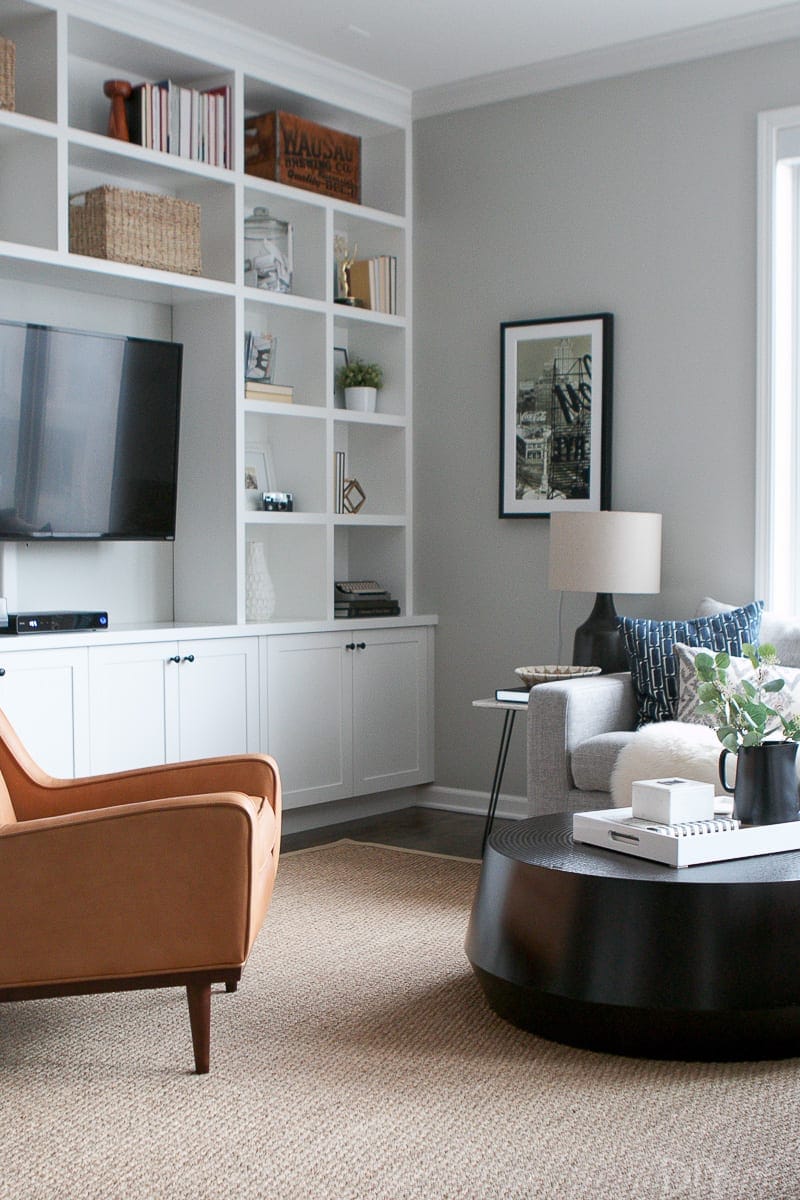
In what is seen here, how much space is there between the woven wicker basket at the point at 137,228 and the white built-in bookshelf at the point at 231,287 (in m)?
0.07

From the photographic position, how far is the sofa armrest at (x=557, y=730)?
13.0ft

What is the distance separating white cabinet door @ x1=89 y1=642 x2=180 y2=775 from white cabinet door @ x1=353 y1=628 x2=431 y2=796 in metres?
0.91

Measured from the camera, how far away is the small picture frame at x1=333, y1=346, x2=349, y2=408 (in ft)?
17.7

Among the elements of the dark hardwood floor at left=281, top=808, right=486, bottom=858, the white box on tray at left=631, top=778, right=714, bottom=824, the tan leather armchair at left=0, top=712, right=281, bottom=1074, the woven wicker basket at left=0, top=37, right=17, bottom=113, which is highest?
the woven wicker basket at left=0, top=37, right=17, bottom=113

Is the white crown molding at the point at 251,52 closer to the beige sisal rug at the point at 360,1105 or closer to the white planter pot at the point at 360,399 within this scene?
the white planter pot at the point at 360,399

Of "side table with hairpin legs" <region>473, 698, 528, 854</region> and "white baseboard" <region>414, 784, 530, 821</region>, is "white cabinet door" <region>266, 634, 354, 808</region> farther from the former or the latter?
"side table with hairpin legs" <region>473, 698, 528, 854</region>

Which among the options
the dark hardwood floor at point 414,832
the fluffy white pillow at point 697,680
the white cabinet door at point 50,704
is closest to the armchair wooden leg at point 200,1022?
the white cabinet door at point 50,704

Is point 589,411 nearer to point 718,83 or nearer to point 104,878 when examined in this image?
point 718,83

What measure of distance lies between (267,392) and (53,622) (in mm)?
1322

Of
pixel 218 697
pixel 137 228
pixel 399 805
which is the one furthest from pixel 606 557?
pixel 137 228

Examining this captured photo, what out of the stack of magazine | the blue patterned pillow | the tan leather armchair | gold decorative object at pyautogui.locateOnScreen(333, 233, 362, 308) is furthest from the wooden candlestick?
the stack of magazine

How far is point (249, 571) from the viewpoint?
491 cm

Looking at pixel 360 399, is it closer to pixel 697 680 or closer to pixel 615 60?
pixel 615 60

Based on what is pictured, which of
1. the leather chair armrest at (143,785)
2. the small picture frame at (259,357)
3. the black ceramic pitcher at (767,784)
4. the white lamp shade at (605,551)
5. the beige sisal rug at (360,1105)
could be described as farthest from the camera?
the small picture frame at (259,357)
